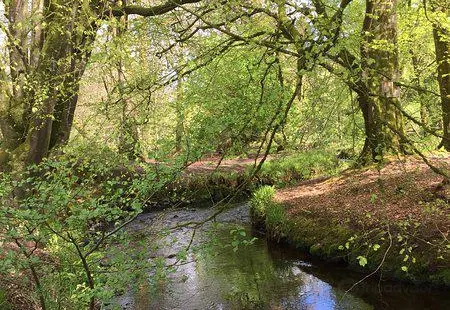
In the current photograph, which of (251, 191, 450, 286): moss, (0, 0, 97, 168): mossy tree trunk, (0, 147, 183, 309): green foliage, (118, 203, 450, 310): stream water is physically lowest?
(118, 203, 450, 310): stream water

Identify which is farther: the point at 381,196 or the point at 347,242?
the point at 381,196

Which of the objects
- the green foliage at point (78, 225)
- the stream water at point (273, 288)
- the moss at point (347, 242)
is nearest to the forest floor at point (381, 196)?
the moss at point (347, 242)

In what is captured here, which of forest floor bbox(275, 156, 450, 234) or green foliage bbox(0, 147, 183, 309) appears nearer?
green foliage bbox(0, 147, 183, 309)

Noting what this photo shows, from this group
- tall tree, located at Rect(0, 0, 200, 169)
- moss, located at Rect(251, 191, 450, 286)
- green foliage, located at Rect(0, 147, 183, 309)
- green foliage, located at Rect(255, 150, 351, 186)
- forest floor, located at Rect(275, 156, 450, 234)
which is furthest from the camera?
green foliage, located at Rect(255, 150, 351, 186)

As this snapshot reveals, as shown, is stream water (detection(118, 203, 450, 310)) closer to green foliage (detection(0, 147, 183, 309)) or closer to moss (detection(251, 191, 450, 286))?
moss (detection(251, 191, 450, 286))

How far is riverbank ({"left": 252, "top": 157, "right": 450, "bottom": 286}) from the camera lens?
664 centimetres

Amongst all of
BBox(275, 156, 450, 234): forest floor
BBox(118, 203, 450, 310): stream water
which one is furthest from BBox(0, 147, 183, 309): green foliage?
BBox(275, 156, 450, 234): forest floor

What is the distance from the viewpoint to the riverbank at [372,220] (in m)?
6.64

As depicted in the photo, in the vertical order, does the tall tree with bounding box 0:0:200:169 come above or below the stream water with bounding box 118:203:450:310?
above

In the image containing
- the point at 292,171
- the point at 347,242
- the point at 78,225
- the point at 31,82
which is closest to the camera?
the point at 78,225

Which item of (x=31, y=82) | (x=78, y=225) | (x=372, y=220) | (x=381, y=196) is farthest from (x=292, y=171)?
(x=78, y=225)

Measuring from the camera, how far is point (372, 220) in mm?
7887

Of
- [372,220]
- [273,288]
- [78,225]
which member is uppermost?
[78,225]

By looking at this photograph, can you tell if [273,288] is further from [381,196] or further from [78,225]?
[78,225]
